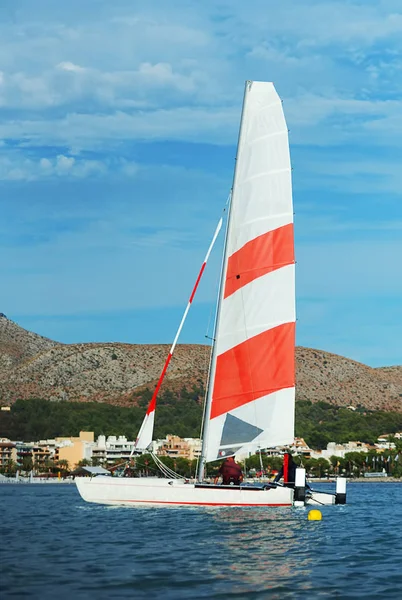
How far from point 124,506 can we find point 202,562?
16425mm

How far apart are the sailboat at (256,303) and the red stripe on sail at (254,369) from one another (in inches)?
1.7

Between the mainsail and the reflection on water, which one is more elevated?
the mainsail

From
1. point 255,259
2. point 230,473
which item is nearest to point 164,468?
point 230,473

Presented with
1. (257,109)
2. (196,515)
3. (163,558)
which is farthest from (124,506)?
(257,109)

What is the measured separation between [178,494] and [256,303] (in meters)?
9.56

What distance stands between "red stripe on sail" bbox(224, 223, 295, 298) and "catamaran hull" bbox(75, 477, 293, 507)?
29.6ft

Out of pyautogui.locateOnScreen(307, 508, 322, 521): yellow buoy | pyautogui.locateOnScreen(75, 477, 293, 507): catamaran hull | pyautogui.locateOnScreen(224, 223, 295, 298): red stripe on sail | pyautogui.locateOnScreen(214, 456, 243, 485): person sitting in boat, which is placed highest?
pyautogui.locateOnScreen(224, 223, 295, 298): red stripe on sail

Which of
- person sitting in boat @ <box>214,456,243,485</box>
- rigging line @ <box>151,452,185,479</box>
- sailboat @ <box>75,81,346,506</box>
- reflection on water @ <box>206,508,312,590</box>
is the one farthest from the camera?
sailboat @ <box>75,81,346,506</box>

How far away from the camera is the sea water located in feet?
76.5

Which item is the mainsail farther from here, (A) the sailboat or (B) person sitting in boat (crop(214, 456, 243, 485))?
(B) person sitting in boat (crop(214, 456, 243, 485))

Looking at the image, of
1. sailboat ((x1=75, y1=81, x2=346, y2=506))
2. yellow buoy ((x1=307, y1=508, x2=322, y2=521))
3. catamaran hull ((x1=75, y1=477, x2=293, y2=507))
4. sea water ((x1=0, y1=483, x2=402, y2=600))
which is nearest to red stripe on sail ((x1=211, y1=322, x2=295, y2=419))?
sailboat ((x1=75, y1=81, x2=346, y2=506))

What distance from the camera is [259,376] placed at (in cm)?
4759

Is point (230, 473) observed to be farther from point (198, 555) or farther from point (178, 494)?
point (198, 555)

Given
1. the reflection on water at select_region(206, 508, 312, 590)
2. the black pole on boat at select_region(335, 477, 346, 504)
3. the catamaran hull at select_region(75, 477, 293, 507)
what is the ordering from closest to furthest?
the reflection on water at select_region(206, 508, 312, 590)
the catamaran hull at select_region(75, 477, 293, 507)
the black pole on boat at select_region(335, 477, 346, 504)
